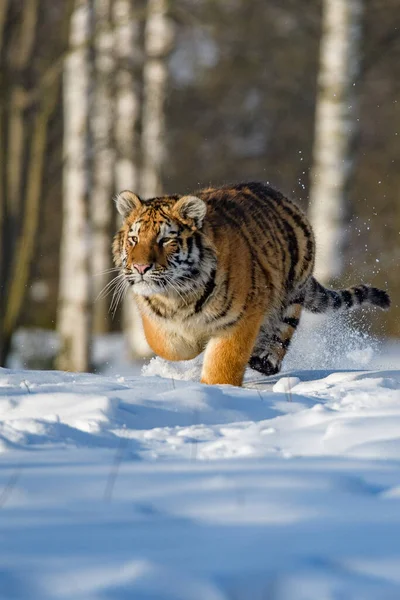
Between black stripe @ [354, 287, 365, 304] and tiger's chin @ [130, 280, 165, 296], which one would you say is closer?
tiger's chin @ [130, 280, 165, 296]

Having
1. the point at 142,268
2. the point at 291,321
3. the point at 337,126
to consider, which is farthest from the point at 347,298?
the point at 337,126

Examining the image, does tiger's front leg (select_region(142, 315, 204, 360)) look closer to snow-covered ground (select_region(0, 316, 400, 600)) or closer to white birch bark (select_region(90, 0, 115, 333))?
snow-covered ground (select_region(0, 316, 400, 600))

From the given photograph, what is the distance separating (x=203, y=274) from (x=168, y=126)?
12130 millimetres

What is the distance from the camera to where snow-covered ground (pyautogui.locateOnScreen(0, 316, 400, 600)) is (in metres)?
2.53

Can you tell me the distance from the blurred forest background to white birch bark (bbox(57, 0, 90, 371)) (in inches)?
0.8

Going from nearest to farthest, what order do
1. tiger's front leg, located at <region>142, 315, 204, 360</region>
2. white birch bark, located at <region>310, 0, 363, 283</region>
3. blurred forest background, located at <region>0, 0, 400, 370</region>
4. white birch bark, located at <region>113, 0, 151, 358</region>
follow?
tiger's front leg, located at <region>142, 315, 204, 360</region>, white birch bark, located at <region>310, 0, 363, 283</region>, blurred forest background, located at <region>0, 0, 400, 370</region>, white birch bark, located at <region>113, 0, 151, 358</region>

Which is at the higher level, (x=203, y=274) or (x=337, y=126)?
(x=337, y=126)

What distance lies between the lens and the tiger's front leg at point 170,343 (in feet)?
21.0

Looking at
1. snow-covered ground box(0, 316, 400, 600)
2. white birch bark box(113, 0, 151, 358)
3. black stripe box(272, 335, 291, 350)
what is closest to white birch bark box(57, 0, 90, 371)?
white birch bark box(113, 0, 151, 358)

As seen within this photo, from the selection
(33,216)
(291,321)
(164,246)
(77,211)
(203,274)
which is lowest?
(33,216)

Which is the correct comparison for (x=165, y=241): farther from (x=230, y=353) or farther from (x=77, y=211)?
(x=77, y=211)

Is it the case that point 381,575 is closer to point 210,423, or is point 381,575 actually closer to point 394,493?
point 394,493

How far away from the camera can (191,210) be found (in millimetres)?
6090

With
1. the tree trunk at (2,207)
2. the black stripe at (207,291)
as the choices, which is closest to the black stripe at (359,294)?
the black stripe at (207,291)
